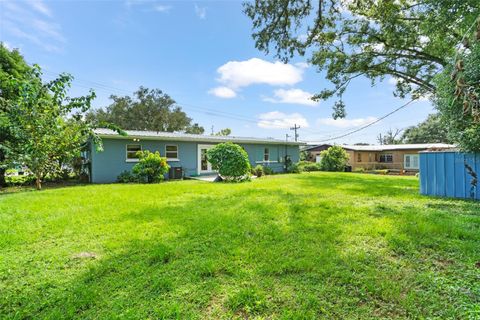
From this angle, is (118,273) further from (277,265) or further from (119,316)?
(277,265)

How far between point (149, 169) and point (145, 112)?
21010 millimetres

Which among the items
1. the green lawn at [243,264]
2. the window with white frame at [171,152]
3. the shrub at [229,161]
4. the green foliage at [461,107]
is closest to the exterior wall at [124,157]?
the window with white frame at [171,152]

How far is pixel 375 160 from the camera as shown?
91.0 feet

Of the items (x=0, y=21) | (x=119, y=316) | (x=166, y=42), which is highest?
(x=166, y=42)

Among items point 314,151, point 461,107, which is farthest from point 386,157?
point 461,107

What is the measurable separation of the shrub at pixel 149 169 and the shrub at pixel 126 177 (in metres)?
0.30

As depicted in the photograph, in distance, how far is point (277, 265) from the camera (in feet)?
9.52

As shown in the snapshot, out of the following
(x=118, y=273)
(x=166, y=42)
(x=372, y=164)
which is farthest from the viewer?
(x=372, y=164)

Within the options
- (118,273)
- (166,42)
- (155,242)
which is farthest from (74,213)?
(166,42)

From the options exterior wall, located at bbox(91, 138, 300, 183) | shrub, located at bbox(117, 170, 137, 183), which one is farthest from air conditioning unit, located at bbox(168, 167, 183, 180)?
shrub, located at bbox(117, 170, 137, 183)

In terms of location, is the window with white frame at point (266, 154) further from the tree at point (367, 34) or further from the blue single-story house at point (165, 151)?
the tree at point (367, 34)

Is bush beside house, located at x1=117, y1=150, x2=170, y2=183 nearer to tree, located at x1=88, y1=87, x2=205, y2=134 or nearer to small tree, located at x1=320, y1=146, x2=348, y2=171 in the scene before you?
small tree, located at x1=320, y1=146, x2=348, y2=171

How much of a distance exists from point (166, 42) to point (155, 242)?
1156cm

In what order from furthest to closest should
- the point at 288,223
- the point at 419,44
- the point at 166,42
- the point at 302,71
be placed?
1. the point at 302,71
2. the point at 166,42
3. the point at 419,44
4. the point at 288,223
